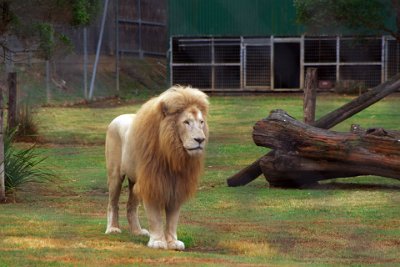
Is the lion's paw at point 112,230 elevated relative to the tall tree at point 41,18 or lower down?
lower down

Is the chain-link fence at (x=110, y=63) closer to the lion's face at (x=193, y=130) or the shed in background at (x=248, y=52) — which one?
the shed in background at (x=248, y=52)

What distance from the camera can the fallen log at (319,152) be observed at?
1115cm

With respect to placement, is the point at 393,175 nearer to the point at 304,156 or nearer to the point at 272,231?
the point at 304,156

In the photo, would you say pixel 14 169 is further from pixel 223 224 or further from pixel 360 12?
pixel 360 12

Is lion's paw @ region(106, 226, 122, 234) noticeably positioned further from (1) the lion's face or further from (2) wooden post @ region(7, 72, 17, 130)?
(2) wooden post @ region(7, 72, 17, 130)

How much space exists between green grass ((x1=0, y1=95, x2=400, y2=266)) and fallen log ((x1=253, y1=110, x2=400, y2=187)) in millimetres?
253

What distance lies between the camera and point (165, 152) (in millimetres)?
7863

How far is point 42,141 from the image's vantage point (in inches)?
737

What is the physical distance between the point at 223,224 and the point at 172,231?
1532 millimetres

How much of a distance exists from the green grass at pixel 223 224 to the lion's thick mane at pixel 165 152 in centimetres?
43

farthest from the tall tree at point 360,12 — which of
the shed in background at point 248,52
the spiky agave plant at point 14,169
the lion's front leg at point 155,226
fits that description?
the shed in background at point 248,52

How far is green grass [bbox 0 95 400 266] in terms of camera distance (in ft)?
24.3

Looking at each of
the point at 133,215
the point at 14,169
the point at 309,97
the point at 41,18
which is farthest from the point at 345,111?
the point at 41,18

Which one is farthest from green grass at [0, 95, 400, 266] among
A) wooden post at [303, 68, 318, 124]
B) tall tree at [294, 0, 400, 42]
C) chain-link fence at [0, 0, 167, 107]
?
chain-link fence at [0, 0, 167, 107]
